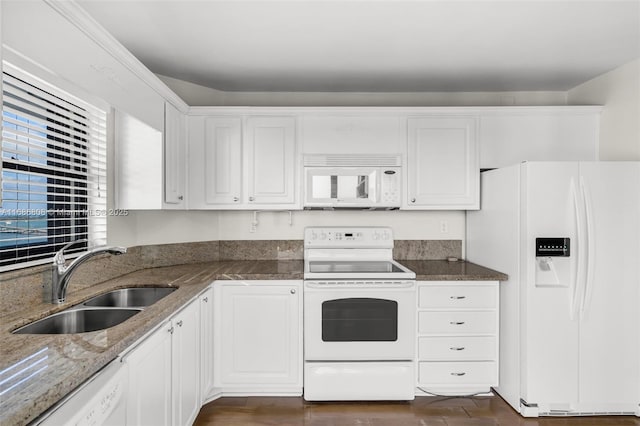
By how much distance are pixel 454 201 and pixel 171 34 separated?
91.0 inches

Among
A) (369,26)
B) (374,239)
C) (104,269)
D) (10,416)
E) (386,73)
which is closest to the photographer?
(10,416)

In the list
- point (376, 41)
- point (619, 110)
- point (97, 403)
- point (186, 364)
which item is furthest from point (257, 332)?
point (619, 110)

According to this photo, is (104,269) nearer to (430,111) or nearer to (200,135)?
(200,135)

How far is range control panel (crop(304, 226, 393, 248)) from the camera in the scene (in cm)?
320

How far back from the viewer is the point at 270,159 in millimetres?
2953

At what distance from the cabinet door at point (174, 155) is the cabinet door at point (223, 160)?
7.0 inches

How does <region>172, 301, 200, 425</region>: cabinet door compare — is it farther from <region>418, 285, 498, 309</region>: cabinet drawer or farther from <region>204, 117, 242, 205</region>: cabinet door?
<region>418, 285, 498, 309</region>: cabinet drawer

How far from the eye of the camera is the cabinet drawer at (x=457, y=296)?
2611 mm

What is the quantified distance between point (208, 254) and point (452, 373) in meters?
2.12

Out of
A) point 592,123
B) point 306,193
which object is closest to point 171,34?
point 306,193

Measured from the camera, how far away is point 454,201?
2.96 metres

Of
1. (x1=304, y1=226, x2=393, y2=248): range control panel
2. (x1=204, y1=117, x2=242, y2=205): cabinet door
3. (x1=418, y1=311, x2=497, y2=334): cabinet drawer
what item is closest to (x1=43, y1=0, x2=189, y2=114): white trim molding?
(x1=204, y1=117, x2=242, y2=205): cabinet door

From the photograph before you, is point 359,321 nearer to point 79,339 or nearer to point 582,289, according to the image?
point 582,289

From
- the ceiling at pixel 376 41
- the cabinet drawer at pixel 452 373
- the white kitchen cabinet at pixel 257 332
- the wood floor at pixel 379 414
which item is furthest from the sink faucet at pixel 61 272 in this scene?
the cabinet drawer at pixel 452 373
